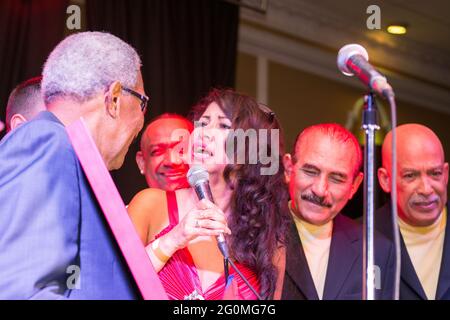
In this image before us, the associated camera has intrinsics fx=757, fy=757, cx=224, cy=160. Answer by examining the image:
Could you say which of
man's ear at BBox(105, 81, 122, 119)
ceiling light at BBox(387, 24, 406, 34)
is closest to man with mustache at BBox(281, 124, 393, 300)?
man's ear at BBox(105, 81, 122, 119)

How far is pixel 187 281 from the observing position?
1938 millimetres

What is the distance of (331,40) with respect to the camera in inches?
147

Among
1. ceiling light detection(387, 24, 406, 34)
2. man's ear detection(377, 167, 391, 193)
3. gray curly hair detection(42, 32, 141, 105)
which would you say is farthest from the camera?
ceiling light detection(387, 24, 406, 34)

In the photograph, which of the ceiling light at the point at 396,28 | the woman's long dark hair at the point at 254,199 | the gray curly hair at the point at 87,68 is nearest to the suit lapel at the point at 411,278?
the woman's long dark hair at the point at 254,199

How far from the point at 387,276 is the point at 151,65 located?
1522 millimetres

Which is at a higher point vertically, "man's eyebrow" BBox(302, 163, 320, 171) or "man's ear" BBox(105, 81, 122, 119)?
"man's eyebrow" BBox(302, 163, 320, 171)

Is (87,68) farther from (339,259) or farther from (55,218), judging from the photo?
(339,259)

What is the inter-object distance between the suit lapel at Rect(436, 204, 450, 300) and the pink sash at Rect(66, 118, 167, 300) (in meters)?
1.17

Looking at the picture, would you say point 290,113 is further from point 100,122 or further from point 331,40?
point 100,122

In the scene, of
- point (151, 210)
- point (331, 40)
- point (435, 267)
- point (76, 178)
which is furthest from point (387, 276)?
point (331, 40)

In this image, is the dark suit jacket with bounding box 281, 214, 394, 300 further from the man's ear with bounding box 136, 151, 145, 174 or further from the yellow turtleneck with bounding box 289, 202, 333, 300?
the man's ear with bounding box 136, 151, 145, 174

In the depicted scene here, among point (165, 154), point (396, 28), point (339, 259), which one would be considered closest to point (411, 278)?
point (339, 259)

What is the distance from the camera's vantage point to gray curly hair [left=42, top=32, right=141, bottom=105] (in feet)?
5.08

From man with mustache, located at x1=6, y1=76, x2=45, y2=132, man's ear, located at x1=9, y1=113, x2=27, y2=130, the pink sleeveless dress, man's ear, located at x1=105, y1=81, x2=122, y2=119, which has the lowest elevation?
the pink sleeveless dress
